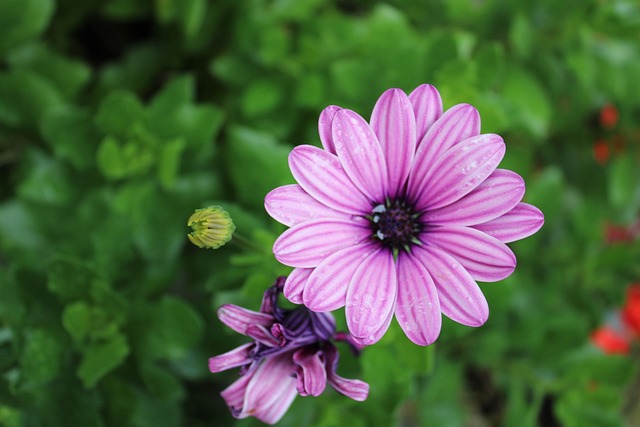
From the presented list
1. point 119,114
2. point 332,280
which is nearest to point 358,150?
point 332,280

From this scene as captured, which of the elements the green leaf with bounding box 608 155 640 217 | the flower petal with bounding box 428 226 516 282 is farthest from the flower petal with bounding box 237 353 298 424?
the green leaf with bounding box 608 155 640 217

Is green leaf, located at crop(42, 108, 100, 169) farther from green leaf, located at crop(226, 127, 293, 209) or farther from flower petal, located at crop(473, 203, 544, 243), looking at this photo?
flower petal, located at crop(473, 203, 544, 243)

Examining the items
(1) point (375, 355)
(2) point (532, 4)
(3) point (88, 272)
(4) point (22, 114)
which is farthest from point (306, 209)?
(2) point (532, 4)

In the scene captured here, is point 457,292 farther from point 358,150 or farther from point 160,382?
point 160,382

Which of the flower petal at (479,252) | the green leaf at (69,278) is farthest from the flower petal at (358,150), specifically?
the green leaf at (69,278)

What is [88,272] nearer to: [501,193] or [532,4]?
[501,193]

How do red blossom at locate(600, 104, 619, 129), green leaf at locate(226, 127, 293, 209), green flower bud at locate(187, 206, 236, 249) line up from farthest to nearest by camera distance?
→ 1. red blossom at locate(600, 104, 619, 129)
2. green leaf at locate(226, 127, 293, 209)
3. green flower bud at locate(187, 206, 236, 249)
